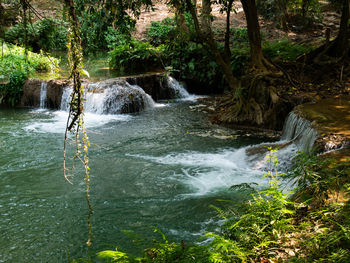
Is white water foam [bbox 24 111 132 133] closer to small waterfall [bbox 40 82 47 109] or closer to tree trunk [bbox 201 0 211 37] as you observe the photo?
small waterfall [bbox 40 82 47 109]

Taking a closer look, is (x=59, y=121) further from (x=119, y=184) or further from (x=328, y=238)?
(x=328, y=238)

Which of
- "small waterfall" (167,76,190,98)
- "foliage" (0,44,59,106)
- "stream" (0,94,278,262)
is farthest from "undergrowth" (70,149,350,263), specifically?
"foliage" (0,44,59,106)

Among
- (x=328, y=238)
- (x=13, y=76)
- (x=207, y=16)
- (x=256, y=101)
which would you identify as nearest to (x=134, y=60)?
(x=13, y=76)

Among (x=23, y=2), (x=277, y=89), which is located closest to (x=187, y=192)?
(x=23, y=2)

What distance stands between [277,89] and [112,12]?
5782 mm

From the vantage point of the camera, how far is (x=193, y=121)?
1096cm

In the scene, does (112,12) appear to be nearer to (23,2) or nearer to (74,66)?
(23,2)

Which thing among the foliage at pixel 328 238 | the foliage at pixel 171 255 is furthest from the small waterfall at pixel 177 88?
the foliage at pixel 171 255

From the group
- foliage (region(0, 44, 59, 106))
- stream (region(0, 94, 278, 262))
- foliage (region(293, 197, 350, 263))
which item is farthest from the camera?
foliage (region(0, 44, 59, 106))

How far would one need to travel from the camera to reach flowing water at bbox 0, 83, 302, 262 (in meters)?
4.82

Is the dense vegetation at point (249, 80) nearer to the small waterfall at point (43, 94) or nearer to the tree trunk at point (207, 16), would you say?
the tree trunk at point (207, 16)

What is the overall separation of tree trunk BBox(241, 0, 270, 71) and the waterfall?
4.55 m

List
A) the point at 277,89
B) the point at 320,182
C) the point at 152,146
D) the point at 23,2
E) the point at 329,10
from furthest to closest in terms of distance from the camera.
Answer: the point at 329,10 < the point at 277,89 < the point at 152,146 < the point at 320,182 < the point at 23,2

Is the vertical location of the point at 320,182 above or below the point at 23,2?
below
